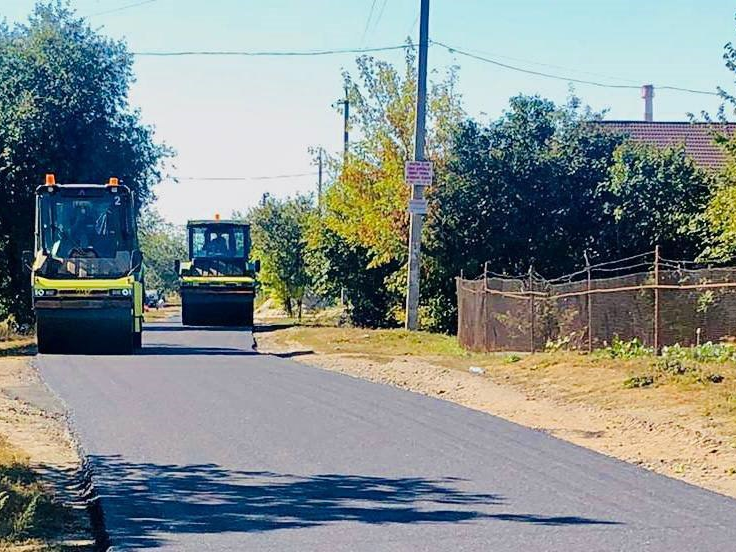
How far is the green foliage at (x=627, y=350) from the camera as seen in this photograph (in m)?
18.7

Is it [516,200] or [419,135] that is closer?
[419,135]

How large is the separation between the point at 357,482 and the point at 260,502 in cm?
113

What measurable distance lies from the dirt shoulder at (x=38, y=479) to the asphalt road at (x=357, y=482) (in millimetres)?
254

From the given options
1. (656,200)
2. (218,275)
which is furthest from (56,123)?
(656,200)

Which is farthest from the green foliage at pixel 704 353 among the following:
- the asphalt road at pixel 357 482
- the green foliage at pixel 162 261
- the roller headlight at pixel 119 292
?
the green foliage at pixel 162 261

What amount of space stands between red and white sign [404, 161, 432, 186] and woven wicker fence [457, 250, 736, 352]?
12.2ft

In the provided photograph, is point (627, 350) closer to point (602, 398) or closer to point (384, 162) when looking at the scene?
point (602, 398)

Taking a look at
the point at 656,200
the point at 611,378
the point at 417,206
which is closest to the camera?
the point at 611,378

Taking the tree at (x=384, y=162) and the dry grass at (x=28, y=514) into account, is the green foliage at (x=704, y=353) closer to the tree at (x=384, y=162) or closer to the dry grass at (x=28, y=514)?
the dry grass at (x=28, y=514)

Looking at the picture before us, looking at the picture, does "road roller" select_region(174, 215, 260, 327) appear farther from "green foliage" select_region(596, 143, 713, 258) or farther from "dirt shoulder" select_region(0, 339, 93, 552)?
"dirt shoulder" select_region(0, 339, 93, 552)

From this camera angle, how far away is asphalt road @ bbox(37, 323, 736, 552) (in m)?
8.23

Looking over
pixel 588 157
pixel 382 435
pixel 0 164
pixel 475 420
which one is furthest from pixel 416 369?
pixel 0 164

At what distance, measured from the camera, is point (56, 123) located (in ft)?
117

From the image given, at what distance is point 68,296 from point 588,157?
53.4 feet
